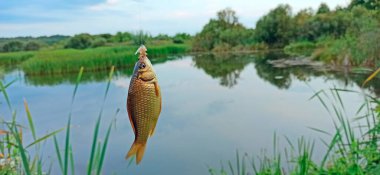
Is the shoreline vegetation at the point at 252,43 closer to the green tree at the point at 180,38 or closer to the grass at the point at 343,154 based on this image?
the green tree at the point at 180,38

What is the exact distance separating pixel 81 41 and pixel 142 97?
70.2 feet

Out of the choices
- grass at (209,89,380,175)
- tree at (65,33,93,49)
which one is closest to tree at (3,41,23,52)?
tree at (65,33,93,49)

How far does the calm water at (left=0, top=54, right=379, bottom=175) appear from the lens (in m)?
4.44

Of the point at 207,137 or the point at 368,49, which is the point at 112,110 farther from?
the point at 368,49

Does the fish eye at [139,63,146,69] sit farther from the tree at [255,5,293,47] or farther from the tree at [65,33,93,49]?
the tree at [255,5,293,47]

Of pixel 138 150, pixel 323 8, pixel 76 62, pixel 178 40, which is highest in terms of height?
pixel 323 8

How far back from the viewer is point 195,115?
631cm

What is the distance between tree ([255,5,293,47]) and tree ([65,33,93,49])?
11.5 meters

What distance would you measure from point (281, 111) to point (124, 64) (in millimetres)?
8360

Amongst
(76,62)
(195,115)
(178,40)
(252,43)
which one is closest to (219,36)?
(252,43)

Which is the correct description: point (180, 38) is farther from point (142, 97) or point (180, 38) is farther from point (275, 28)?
point (142, 97)

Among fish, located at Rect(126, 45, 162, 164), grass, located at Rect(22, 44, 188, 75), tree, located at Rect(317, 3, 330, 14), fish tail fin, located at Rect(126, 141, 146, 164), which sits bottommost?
grass, located at Rect(22, 44, 188, 75)

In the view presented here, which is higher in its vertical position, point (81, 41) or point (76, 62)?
point (81, 41)

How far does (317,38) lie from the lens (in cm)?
2281
